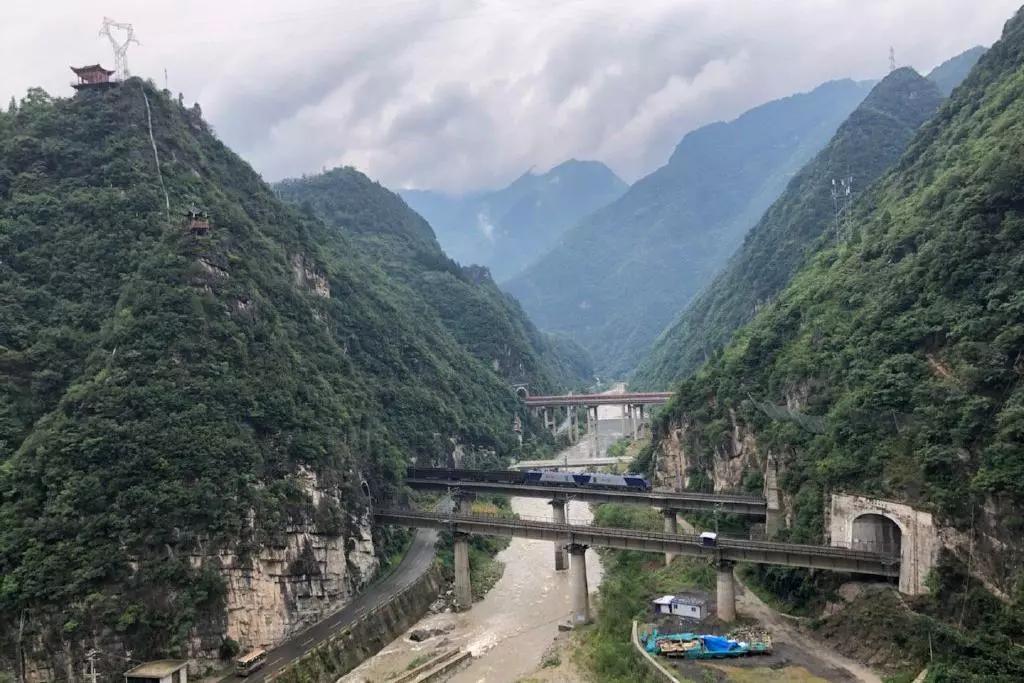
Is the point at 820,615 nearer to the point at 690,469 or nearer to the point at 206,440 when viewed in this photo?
the point at 690,469

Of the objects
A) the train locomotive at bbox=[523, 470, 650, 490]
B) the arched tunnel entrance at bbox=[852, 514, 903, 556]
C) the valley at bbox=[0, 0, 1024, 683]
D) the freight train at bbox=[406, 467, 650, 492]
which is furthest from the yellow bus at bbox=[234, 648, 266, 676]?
the arched tunnel entrance at bbox=[852, 514, 903, 556]

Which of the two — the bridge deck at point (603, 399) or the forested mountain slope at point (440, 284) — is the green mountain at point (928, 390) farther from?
the forested mountain slope at point (440, 284)

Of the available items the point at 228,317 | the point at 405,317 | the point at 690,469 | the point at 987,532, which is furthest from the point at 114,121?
the point at 987,532

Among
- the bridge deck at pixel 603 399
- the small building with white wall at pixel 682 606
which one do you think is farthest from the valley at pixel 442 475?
the bridge deck at pixel 603 399

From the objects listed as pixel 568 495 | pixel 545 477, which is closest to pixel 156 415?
pixel 568 495

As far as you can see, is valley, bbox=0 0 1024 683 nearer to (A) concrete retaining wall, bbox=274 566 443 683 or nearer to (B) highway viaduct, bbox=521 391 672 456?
(A) concrete retaining wall, bbox=274 566 443 683

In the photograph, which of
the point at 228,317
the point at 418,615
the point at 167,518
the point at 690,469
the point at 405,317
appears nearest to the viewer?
the point at 167,518
